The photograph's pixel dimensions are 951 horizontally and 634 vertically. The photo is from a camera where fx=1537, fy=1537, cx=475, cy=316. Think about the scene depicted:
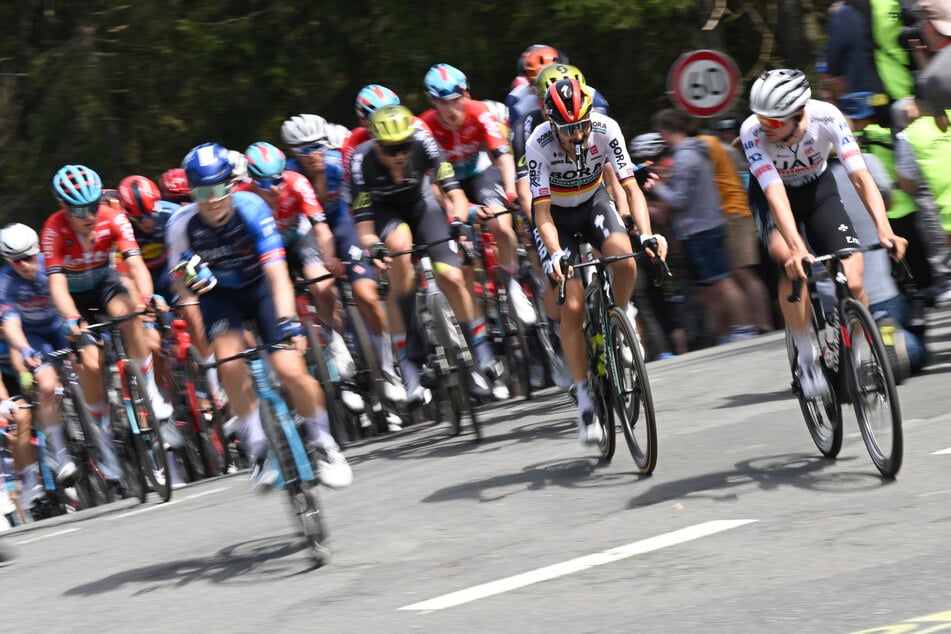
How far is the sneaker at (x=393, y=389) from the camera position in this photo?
12359 mm

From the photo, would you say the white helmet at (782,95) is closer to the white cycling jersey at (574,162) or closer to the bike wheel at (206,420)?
Result: the white cycling jersey at (574,162)

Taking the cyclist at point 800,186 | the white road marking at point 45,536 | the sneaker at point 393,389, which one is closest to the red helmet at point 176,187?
the sneaker at point 393,389

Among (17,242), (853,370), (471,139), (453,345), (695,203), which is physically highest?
(17,242)

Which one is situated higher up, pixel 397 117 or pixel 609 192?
pixel 397 117

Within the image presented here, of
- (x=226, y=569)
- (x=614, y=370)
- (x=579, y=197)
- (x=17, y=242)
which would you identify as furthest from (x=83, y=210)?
(x=614, y=370)

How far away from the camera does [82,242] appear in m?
11.9

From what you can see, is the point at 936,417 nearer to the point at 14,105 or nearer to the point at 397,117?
the point at 397,117

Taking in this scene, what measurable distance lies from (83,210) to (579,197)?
4210 mm

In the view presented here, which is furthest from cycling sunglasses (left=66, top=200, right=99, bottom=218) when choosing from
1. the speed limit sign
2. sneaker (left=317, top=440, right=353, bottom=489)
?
the speed limit sign

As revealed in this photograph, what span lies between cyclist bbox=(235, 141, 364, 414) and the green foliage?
18.6ft

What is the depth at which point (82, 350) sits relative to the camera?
39.0 ft

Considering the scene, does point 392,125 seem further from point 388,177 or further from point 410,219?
point 410,219

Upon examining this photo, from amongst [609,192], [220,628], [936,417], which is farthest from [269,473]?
[936,417]

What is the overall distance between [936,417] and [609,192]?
243 centimetres
